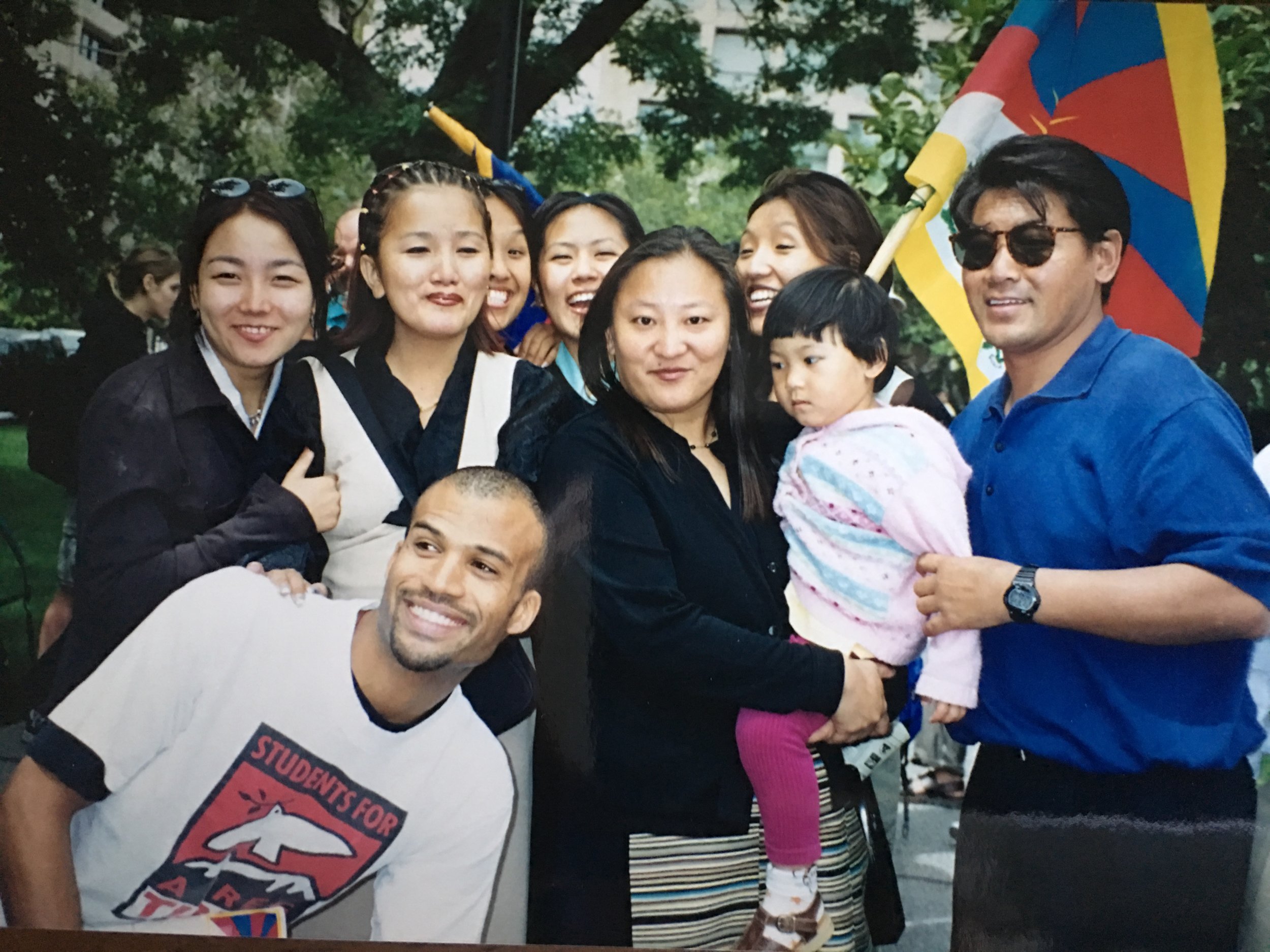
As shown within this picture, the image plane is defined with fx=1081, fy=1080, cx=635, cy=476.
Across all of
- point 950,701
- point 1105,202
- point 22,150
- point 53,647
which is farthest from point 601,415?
point 22,150

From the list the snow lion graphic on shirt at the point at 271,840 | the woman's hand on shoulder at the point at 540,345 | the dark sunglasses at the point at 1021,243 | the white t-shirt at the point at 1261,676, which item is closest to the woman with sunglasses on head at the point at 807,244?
the dark sunglasses at the point at 1021,243

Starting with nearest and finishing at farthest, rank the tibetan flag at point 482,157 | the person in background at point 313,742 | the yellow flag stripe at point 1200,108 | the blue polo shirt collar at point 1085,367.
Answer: the blue polo shirt collar at point 1085,367 → the person in background at point 313,742 → the yellow flag stripe at point 1200,108 → the tibetan flag at point 482,157

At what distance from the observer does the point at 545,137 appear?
2.94 metres

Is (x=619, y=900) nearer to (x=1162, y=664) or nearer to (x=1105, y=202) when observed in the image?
(x=1162, y=664)

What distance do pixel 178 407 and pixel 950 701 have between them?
2.04 meters

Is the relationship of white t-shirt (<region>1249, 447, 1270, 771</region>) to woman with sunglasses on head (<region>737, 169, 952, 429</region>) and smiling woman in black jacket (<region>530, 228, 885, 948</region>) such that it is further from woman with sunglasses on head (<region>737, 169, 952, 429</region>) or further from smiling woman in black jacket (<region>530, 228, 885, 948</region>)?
smiling woman in black jacket (<region>530, 228, 885, 948</region>)

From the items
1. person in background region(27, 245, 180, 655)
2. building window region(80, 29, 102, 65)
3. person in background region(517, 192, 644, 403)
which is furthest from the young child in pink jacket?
building window region(80, 29, 102, 65)

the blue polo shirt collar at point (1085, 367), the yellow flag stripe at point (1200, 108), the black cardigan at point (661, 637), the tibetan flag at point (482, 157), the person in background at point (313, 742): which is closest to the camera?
the black cardigan at point (661, 637)

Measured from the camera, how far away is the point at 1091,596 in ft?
8.12

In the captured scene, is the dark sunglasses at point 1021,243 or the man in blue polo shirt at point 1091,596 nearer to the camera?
the man in blue polo shirt at point 1091,596

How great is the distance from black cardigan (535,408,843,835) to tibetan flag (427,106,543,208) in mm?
692

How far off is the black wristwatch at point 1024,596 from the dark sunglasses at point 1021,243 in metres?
0.75

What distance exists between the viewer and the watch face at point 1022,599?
97.7 inches

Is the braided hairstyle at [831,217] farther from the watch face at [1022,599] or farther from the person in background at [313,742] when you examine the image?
the person in background at [313,742]
